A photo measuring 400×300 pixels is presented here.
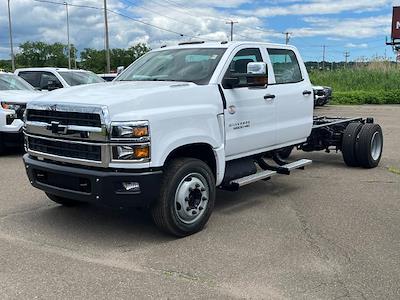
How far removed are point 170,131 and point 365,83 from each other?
29.2m

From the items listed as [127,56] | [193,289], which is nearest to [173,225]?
[193,289]

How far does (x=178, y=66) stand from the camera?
6.27 meters

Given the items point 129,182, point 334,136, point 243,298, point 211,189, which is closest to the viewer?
point 243,298

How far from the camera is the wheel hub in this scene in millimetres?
5215

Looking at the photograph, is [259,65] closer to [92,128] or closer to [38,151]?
[92,128]

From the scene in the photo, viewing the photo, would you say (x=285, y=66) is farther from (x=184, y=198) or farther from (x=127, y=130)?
(x=127, y=130)

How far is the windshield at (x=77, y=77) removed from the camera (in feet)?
49.4

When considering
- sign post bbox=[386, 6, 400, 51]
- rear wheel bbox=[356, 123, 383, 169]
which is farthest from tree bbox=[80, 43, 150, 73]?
rear wheel bbox=[356, 123, 383, 169]

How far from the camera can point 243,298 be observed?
3.94 m

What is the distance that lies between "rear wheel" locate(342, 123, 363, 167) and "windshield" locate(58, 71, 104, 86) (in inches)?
343

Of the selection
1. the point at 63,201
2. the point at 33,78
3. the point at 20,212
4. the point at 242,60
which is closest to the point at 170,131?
the point at 242,60

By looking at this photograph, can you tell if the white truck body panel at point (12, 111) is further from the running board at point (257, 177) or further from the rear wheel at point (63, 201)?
the running board at point (257, 177)

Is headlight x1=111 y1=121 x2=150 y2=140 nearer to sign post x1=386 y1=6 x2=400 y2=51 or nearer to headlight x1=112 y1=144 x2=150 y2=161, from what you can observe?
headlight x1=112 y1=144 x2=150 y2=161

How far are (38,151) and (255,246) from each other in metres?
2.49
